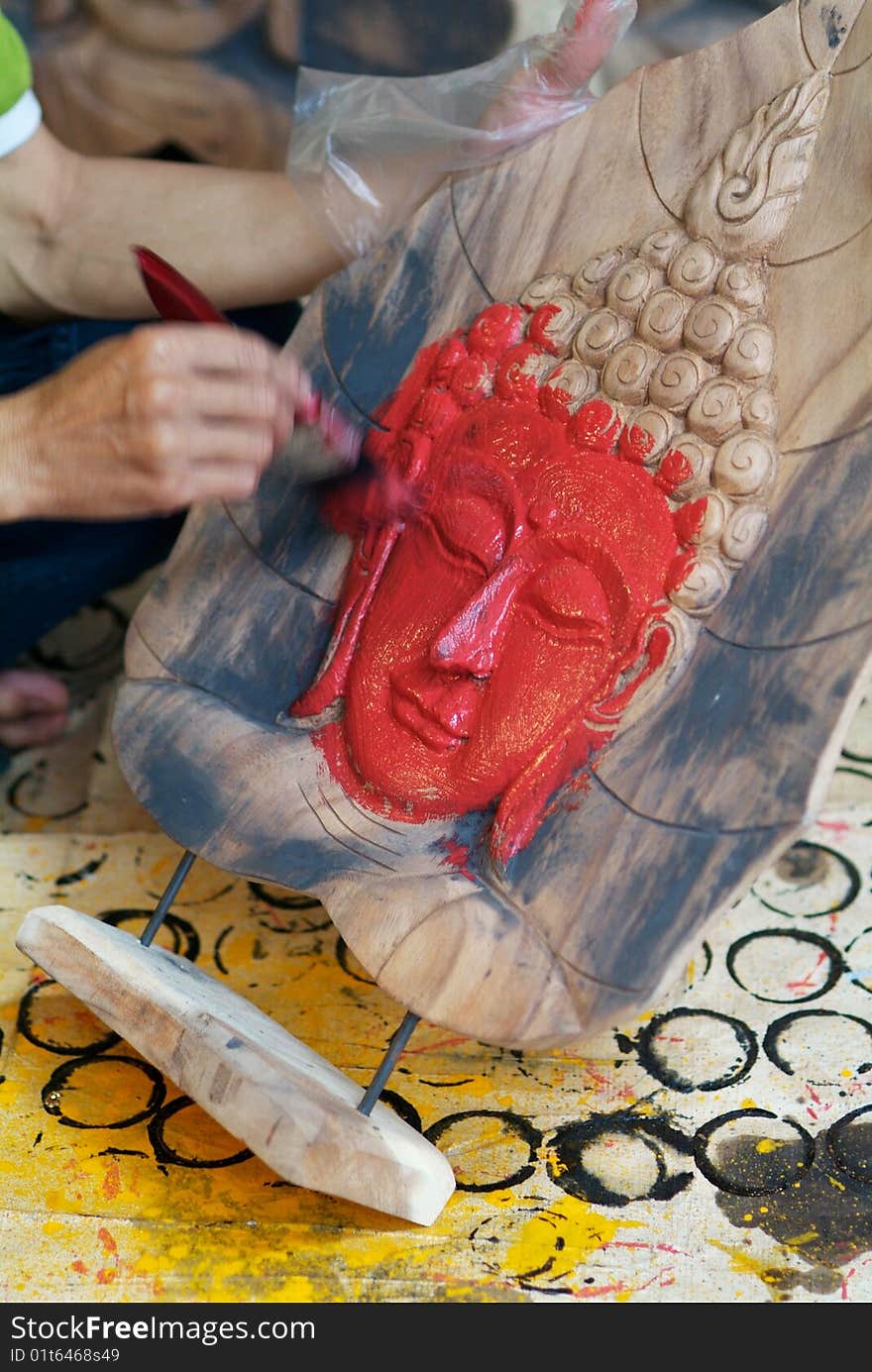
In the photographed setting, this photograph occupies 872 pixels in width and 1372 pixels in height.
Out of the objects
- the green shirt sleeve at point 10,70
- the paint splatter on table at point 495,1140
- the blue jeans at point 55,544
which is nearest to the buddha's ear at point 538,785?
the paint splatter on table at point 495,1140

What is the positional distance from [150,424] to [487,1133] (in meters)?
0.72

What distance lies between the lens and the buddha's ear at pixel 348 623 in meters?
1.31

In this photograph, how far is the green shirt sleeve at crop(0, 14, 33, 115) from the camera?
1527 mm

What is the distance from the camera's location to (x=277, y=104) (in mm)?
2188

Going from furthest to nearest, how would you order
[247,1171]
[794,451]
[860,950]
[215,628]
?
[860,950], [215,628], [247,1171], [794,451]

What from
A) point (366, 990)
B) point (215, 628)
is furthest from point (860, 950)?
point (215, 628)

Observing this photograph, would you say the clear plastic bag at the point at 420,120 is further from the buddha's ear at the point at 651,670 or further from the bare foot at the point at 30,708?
the bare foot at the point at 30,708

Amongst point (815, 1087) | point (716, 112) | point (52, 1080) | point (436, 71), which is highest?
point (716, 112)

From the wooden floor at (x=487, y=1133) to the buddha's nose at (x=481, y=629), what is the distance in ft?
1.38

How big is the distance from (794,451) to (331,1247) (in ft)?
2.55

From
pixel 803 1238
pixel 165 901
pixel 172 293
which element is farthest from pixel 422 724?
pixel 803 1238

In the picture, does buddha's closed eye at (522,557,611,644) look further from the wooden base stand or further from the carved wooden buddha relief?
the wooden base stand

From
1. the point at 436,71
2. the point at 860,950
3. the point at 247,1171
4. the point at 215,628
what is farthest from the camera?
the point at 436,71

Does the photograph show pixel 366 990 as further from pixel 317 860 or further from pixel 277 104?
pixel 277 104
